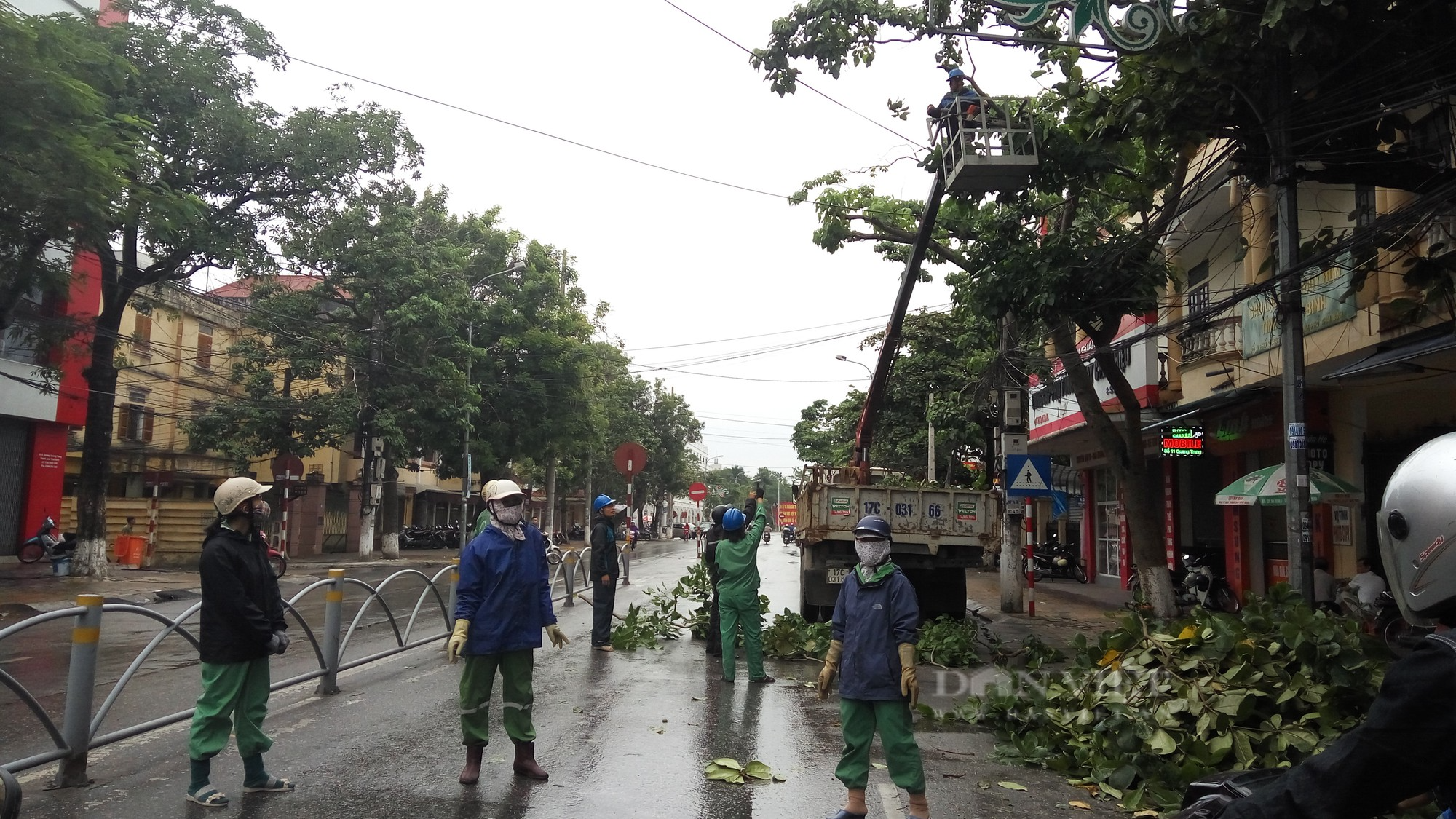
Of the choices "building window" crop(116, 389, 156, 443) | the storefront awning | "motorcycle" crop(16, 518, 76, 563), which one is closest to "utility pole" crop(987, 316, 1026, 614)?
the storefront awning

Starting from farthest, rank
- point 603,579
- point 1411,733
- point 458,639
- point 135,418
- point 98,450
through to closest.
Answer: point 135,418
point 98,450
point 603,579
point 458,639
point 1411,733

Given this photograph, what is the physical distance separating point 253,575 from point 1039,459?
12710mm

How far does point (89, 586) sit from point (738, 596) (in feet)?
51.0

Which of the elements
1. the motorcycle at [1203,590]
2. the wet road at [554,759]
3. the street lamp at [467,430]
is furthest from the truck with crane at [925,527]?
the street lamp at [467,430]

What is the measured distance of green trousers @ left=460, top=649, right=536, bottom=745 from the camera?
5.79 m

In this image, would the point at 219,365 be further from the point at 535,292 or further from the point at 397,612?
the point at 397,612

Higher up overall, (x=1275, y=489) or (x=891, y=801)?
(x=1275, y=489)

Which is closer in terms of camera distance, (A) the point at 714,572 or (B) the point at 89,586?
(A) the point at 714,572

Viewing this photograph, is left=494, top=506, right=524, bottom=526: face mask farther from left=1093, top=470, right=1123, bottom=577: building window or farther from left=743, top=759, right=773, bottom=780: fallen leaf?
left=1093, top=470, right=1123, bottom=577: building window

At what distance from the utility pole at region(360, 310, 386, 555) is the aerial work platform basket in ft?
76.8

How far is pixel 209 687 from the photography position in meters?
5.34

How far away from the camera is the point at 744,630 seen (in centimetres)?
952

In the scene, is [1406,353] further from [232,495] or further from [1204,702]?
[232,495]

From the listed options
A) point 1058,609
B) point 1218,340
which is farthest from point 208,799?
point 1058,609
